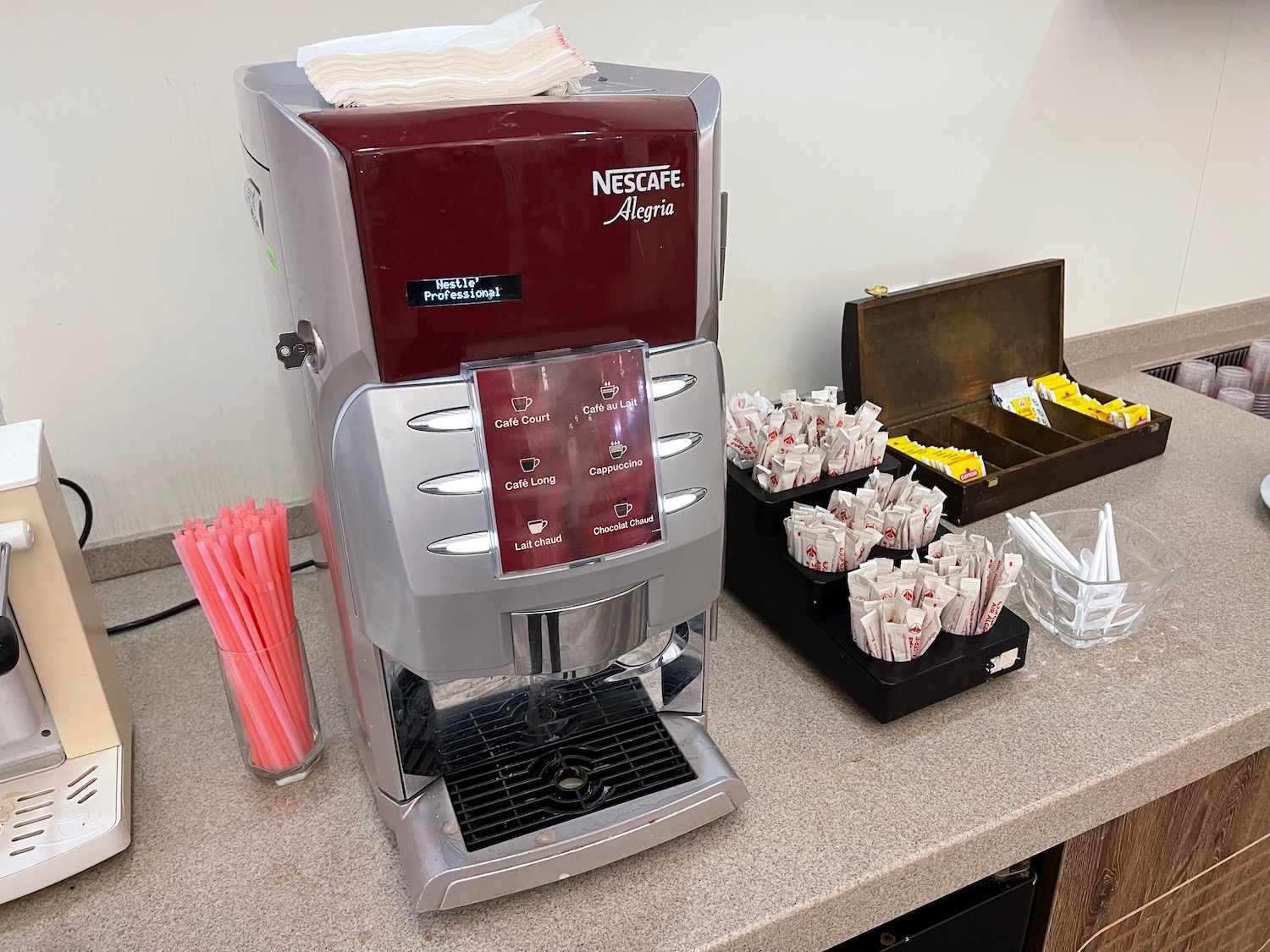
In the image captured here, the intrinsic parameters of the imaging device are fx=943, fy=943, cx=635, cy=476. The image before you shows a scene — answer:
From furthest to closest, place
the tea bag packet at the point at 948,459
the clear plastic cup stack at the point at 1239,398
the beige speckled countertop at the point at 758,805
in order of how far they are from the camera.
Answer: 1. the clear plastic cup stack at the point at 1239,398
2. the tea bag packet at the point at 948,459
3. the beige speckled countertop at the point at 758,805

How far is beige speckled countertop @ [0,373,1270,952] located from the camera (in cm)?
65

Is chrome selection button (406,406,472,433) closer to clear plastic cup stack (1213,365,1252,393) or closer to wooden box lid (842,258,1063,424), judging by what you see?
A: wooden box lid (842,258,1063,424)

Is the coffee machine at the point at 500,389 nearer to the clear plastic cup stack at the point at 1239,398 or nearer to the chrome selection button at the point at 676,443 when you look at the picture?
the chrome selection button at the point at 676,443

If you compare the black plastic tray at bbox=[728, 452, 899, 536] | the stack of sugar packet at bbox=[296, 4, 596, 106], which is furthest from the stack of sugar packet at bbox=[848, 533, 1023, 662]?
the stack of sugar packet at bbox=[296, 4, 596, 106]

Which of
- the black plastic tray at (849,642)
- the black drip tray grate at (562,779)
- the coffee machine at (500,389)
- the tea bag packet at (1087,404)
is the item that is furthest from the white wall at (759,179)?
the black drip tray grate at (562,779)

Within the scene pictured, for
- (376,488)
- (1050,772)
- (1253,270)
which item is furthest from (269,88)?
(1253,270)

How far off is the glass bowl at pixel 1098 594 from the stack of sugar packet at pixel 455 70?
0.60 metres

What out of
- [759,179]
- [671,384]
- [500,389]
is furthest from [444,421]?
[759,179]

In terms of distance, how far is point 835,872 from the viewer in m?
0.69

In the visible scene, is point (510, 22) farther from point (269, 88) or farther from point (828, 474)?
point (828, 474)

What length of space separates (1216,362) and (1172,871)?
1134 mm

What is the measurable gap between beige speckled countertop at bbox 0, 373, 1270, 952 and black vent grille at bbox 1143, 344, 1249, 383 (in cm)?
75

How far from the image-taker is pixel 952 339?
1.35 m

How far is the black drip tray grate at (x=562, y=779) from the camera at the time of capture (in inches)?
26.5
